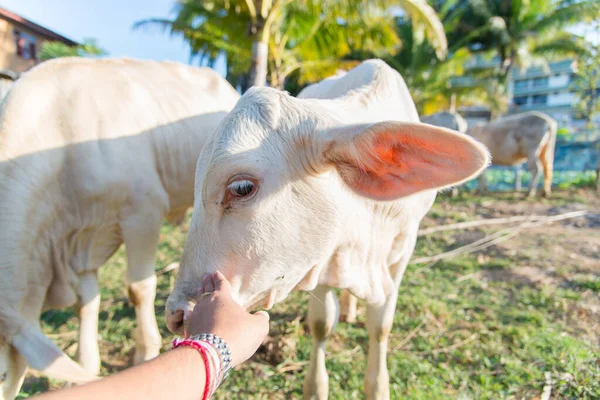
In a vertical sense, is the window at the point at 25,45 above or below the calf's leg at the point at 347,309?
above

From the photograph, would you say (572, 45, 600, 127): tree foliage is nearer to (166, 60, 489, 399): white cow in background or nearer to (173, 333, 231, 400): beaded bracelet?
(166, 60, 489, 399): white cow in background

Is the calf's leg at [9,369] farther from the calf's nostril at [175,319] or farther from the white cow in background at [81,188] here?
the calf's nostril at [175,319]

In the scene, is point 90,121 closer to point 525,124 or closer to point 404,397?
point 404,397

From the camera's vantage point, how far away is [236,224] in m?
1.50

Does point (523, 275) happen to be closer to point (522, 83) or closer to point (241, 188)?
point (241, 188)

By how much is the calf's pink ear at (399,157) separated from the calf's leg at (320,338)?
1.15 meters

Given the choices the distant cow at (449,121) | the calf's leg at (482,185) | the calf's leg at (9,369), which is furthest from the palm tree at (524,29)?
the calf's leg at (9,369)

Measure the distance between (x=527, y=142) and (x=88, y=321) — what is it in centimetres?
1082

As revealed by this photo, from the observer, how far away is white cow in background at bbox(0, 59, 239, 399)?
2082 mm

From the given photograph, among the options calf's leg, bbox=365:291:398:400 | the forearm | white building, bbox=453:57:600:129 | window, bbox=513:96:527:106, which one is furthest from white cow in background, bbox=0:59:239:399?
window, bbox=513:96:527:106

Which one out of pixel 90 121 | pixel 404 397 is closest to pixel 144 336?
pixel 90 121

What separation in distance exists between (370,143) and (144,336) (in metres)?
2.36

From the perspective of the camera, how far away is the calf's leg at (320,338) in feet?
8.11

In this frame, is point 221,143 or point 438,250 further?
point 438,250
